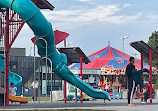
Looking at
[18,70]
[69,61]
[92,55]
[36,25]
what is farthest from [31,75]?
[36,25]

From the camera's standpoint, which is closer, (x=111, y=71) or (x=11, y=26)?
(x=11, y=26)

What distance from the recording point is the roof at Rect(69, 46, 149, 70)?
50653 mm

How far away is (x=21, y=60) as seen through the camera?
7200 cm

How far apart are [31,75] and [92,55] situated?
22.3 m

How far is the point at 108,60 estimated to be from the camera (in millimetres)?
52219

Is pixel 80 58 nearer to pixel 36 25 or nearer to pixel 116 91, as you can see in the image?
pixel 36 25

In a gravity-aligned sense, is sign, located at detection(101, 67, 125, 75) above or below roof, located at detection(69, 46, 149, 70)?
below

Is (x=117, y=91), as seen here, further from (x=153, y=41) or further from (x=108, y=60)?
(x=153, y=41)

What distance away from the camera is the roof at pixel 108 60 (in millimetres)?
50653

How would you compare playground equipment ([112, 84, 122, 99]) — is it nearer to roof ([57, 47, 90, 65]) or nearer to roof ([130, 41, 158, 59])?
roof ([57, 47, 90, 65])

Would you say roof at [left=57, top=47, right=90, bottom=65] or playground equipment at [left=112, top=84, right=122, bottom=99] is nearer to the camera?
roof at [left=57, top=47, right=90, bottom=65]

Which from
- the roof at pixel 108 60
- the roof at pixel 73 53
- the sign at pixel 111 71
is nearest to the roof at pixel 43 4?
the roof at pixel 73 53

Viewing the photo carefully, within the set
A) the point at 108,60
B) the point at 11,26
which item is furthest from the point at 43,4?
the point at 108,60

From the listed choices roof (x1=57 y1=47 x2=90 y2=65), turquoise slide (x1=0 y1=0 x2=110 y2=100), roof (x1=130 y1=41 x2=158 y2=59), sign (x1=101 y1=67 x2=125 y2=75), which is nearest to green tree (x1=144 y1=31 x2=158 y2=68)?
sign (x1=101 y1=67 x2=125 y2=75)
